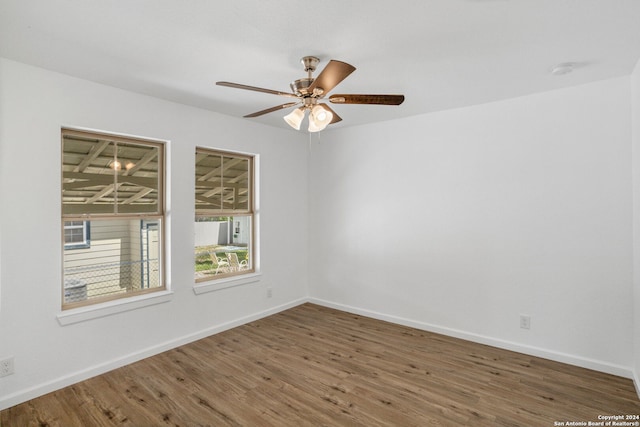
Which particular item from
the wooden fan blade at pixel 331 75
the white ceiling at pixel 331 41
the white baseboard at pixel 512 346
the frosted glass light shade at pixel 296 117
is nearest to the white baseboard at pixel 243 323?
the white baseboard at pixel 512 346

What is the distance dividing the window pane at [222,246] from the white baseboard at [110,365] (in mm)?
615

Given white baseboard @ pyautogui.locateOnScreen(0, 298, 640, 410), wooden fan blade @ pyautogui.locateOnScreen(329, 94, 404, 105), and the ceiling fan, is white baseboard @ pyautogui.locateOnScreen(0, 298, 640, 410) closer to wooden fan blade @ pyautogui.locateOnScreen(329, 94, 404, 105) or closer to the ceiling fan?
the ceiling fan

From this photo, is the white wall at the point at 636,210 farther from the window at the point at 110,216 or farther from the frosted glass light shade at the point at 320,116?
the window at the point at 110,216

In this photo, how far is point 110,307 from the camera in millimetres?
3061

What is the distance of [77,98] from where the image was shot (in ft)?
9.41

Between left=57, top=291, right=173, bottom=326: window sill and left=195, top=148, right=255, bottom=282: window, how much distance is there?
1.80 ft

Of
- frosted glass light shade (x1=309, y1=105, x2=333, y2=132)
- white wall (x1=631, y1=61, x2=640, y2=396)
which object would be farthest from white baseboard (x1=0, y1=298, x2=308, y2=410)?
white wall (x1=631, y1=61, x2=640, y2=396)

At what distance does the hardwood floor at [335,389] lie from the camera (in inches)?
93.5

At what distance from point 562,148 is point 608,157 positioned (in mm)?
347

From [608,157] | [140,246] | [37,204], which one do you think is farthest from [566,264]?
[37,204]

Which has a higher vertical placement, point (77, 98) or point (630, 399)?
point (77, 98)

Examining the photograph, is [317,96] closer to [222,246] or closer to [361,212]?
[361,212]

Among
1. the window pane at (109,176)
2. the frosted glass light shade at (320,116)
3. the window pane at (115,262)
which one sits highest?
the frosted glass light shade at (320,116)

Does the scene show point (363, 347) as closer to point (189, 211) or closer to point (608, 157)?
point (189, 211)
